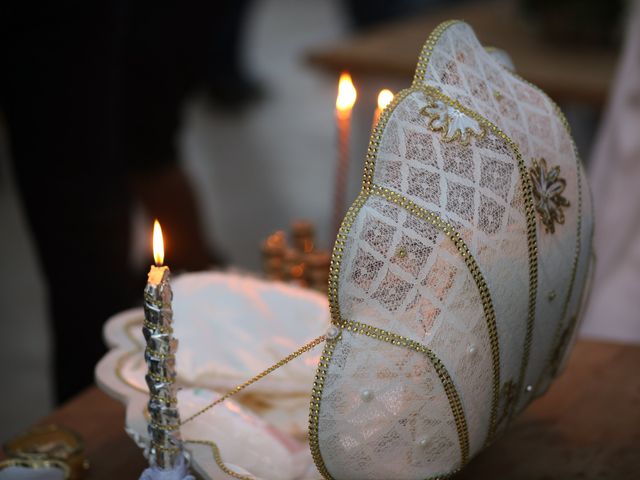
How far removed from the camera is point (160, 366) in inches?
23.4

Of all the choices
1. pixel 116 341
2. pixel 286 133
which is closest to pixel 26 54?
pixel 116 341

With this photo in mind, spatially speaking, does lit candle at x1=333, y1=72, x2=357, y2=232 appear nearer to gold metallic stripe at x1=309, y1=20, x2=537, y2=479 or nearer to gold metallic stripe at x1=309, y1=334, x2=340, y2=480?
gold metallic stripe at x1=309, y1=20, x2=537, y2=479

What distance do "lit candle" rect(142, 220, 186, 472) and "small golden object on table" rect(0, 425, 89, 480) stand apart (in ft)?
0.40

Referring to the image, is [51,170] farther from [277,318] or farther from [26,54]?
[277,318]

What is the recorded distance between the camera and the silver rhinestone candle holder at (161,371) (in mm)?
578

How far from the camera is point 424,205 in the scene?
0.58m

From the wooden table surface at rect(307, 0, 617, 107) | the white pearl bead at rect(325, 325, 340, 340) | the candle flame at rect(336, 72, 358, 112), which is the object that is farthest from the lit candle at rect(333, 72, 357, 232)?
the wooden table surface at rect(307, 0, 617, 107)

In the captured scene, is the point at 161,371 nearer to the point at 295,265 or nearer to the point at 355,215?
the point at 355,215

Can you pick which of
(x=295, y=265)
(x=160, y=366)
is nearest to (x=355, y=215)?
(x=160, y=366)

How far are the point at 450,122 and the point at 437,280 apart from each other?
92 millimetres

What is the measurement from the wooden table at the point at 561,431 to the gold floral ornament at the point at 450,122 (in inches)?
9.8

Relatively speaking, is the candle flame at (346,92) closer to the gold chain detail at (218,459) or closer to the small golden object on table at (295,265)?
the small golden object on table at (295,265)

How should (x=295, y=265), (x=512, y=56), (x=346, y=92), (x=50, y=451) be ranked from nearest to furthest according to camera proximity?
(x=50, y=451)
(x=346, y=92)
(x=295, y=265)
(x=512, y=56)

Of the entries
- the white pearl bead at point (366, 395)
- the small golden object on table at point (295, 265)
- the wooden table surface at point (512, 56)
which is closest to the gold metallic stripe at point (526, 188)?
the white pearl bead at point (366, 395)
